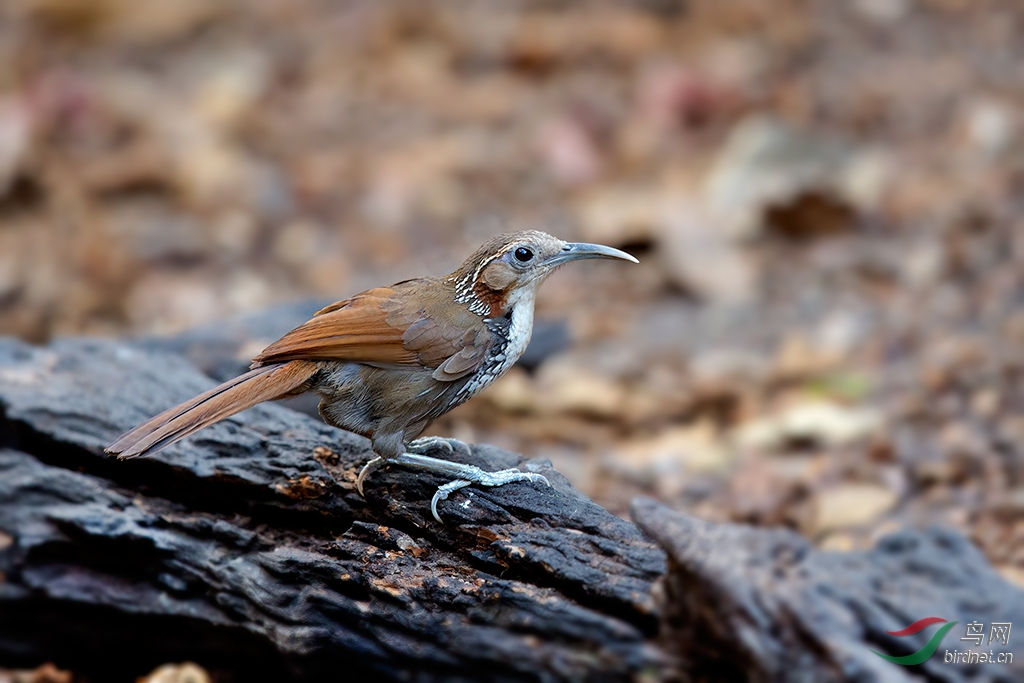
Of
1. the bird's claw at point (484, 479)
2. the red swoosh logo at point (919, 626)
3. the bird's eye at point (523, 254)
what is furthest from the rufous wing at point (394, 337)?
the red swoosh logo at point (919, 626)

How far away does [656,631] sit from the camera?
286 cm

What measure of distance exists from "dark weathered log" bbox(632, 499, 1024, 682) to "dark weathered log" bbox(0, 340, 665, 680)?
0.21 metres

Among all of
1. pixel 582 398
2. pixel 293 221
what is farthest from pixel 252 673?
pixel 293 221

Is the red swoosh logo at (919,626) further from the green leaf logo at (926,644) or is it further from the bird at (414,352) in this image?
the bird at (414,352)

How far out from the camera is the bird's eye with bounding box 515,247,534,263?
3746 mm

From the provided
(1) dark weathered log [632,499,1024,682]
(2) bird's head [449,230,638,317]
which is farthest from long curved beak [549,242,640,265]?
(1) dark weathered log [632,499,1024,682]

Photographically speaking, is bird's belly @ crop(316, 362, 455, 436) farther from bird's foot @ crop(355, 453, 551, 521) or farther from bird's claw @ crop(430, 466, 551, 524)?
→ bird's claw @ crop(430, 466, 551, 524)

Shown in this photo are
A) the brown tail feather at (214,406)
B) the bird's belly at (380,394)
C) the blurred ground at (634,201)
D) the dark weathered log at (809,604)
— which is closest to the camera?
the dark weathered log at (809,604)

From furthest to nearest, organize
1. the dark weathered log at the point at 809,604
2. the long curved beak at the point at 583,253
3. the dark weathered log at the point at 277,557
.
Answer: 1. the long curved beak at the point at 583,253
2. the dark weathered log at the point at 277,557
3. the dark weathered log at the point at 809,604

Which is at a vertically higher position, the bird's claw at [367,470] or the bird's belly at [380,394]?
the bird's belly at [380,394]

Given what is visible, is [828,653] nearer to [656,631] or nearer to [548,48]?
[656,631]

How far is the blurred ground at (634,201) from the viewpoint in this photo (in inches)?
240

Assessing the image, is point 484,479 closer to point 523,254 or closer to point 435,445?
point 435,445

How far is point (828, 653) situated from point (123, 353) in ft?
11.4
